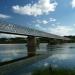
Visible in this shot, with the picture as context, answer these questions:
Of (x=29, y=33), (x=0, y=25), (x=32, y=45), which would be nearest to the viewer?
(x=0, y=25)

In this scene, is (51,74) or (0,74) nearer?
(51,74)

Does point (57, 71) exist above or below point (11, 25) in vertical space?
below

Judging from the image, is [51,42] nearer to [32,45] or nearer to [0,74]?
[32,45]

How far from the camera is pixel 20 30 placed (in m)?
49.9

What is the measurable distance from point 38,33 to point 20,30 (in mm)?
16895

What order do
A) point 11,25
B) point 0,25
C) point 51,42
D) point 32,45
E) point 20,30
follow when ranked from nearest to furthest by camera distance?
1. point 0,25
2. point 11,25
3. point 20,30
4. point 32,45
5. point 51,42

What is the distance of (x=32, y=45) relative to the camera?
2502 inches

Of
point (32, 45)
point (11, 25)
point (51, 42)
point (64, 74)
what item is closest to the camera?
point (64, 74)

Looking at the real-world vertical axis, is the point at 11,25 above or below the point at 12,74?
above

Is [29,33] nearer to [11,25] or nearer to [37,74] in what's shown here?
[11,25]

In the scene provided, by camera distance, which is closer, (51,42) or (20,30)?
(20,30)

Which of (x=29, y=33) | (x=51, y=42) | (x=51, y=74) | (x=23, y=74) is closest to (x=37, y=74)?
(x=51, y=74)

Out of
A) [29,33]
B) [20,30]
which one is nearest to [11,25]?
[20,30]

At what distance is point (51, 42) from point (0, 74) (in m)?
94.7
